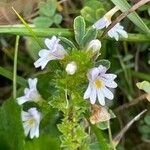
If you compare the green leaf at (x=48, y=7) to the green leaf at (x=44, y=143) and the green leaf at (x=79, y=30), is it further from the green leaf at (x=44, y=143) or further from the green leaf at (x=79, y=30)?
the green leaf at (x=44, y=143)

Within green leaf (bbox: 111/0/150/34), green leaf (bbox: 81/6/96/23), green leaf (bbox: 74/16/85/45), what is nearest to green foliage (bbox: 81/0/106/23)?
green leaf (bbox: 81/6/96/23)

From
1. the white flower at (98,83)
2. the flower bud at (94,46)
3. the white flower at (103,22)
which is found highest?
the white flower at (103,22)

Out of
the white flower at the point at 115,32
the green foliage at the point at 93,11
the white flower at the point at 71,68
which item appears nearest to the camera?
the white flower at the point at 71,68

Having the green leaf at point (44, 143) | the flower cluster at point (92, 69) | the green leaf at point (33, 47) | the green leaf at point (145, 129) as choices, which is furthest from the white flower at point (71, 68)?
the green leaf at point (145, 129)

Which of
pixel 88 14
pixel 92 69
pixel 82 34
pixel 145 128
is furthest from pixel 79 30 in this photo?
pixel 145 128

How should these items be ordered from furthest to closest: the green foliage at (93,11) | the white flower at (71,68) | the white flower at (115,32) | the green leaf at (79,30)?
the green foliage at (93,11)
the white flower at (115,32)
the green leaf at (79,30)
the white flower at (71,68)

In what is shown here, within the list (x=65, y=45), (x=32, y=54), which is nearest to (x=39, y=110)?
(x=32, y=54)

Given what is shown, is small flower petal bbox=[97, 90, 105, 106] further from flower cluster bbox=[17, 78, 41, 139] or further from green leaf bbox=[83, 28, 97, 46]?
flower cluster bbox=[17, 78, 41, 139]
